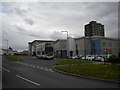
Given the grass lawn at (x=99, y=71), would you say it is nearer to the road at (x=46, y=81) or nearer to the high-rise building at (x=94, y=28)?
the road at (x=46, y=81)

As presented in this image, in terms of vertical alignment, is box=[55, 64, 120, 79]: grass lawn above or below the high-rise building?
below

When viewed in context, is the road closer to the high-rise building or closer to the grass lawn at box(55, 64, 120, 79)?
the grass lawn at box(55, 64, 120, 79)

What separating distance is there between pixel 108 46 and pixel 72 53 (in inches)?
624

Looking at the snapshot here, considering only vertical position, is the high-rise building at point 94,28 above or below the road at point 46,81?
above

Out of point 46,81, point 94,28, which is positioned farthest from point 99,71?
point 94,28

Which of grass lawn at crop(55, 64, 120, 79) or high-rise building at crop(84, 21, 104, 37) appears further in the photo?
high-rise building at crop(84, 21, 104, 37)

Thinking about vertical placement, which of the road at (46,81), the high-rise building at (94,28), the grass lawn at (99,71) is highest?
the high-rise building at (94,28)

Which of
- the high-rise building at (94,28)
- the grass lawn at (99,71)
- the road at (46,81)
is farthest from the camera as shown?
the high-rise building at (94,28)

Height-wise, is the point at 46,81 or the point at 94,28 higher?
the point at 94,28

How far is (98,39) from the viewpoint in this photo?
6131 centimetres

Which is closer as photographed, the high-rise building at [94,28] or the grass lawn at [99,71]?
the grass lawn at [99,71]

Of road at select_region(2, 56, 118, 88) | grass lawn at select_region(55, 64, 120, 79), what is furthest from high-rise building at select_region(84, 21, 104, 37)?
road at select_region(2, 56, 118, 88)

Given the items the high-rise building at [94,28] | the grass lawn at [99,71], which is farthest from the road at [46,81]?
the high-rise building at [94,28]

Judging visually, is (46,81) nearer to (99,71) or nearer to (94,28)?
(99,71)
